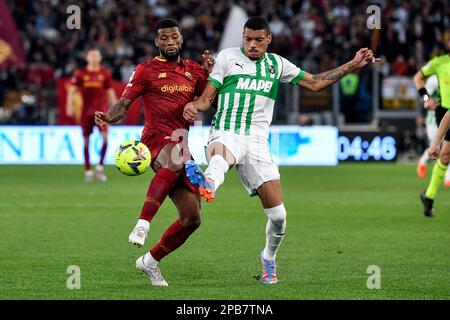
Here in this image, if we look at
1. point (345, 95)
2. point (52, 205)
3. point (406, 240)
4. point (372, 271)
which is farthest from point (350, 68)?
point (345, 95)

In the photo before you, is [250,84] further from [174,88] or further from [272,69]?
[174,88]

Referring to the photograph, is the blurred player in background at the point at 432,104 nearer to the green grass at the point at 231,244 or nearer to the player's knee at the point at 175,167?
the green grass at the point at 231,244

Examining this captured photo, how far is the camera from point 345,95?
2886cm

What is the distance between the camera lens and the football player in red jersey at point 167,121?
29.3ft

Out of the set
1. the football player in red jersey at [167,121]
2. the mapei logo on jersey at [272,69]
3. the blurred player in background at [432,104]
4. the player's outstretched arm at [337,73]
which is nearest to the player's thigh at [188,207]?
the football player in red jersey at [167,121]

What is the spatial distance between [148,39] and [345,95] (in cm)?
585

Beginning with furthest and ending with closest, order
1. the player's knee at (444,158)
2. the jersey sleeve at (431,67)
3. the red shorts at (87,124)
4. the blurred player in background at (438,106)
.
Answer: the red shorts at (87,124)
the jersey sleeve at (431,67)
the blurred player in background at (438,106)
the player's knee at (444,158)

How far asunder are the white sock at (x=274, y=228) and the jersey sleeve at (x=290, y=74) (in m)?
1.06

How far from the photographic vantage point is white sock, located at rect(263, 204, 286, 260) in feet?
29.7

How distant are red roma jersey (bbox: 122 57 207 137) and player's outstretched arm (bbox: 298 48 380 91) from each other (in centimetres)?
95

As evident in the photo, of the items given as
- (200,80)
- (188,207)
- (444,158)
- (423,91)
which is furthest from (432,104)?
(188,207)

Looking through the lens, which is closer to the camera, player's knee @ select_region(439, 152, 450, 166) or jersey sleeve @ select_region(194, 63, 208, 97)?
jersey sleeve @ select_region(194, 63, 208, 97)

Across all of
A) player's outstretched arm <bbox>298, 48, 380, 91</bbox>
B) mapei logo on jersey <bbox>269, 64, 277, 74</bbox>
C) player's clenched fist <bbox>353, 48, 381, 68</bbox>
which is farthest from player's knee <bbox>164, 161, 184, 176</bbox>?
player's clenched fist <bbox>353, 48, 381, 68</bbox>

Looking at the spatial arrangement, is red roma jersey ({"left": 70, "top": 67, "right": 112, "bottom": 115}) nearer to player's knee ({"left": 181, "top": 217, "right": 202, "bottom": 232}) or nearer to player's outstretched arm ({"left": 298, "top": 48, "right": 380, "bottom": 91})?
player's outstretched arm ({"left": 298, "top": 48, "right": 380, "bottom": 91})
